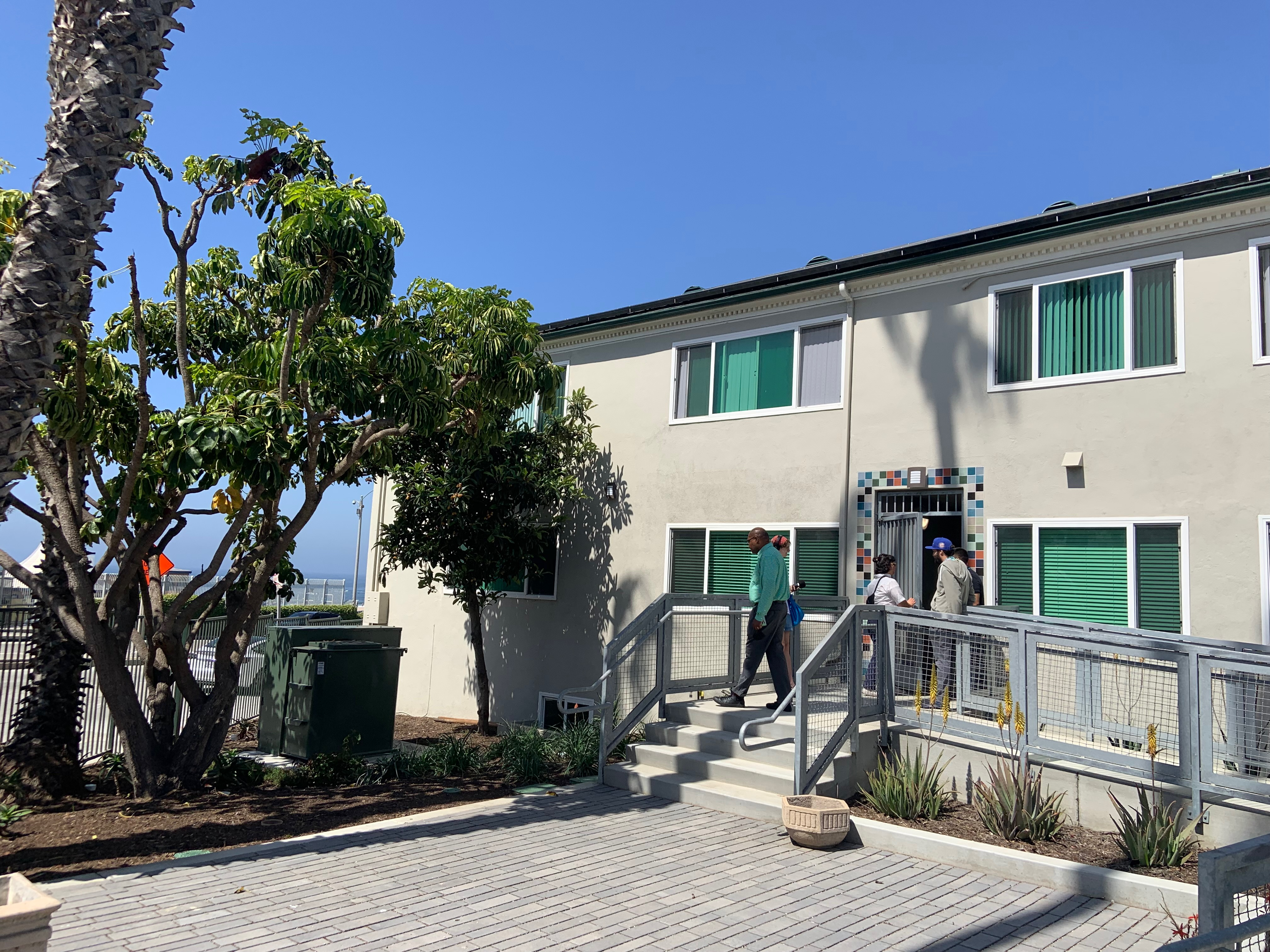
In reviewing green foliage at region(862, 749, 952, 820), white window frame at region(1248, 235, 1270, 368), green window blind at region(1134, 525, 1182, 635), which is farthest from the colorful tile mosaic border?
green foliage at region(862, 749, 952, 820)

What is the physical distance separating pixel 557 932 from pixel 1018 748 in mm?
4146

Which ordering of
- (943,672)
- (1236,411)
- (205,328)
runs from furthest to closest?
(205,328) < (1236,411) < (943,672)

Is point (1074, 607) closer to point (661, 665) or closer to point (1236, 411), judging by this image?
point (1236, 411)

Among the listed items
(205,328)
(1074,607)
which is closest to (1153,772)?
(1074,607)

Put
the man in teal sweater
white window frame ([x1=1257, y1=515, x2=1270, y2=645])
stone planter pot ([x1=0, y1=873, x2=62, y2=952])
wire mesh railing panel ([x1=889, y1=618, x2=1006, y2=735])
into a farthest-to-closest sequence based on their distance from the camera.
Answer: the man in teal sweater
white window frame ([x1=1257, y1=515, x2=1270, y2=645])
wire mesh railing panel ([x1=889, y1=618, x2=1006, y2=735])
stone planter pot ([x1=0, y1=873, x2=62, y2=952])

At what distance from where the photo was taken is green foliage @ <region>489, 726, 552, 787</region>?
951 centimetres

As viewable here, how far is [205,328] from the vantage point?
416 inches

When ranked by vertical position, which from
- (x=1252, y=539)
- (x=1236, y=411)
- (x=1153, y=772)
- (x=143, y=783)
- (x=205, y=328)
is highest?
(x=205, y=328)

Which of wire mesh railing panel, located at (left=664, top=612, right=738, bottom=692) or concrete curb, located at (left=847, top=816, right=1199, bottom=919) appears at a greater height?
wire mesh railing panel, located at (left=664, top=612, right=738, bottom=692)

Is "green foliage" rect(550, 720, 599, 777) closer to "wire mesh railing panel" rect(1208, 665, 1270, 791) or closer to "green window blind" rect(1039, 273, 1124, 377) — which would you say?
"wire mesh railing panel" rect(1208, 665, 1270, 791)

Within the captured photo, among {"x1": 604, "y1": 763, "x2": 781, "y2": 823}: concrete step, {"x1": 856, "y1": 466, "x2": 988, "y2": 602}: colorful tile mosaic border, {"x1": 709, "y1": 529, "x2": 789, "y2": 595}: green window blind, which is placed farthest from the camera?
{"x1": 709, "y1": 529, "x2": 789, "y2": 595}: green window blind

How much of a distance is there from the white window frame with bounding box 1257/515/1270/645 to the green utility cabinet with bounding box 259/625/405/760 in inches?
373

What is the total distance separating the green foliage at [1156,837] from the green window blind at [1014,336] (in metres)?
5.16

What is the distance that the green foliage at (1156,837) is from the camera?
250 inches
